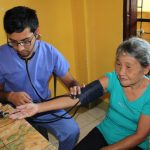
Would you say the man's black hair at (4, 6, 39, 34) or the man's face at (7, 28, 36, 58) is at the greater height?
the man's black hair at (4, 6, 39, 34)

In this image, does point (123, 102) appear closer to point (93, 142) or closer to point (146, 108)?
point (146, 108)

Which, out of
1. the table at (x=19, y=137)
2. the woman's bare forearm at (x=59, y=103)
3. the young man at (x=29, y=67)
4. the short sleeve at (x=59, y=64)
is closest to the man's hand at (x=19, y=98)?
the young man at (x=29, y=67)

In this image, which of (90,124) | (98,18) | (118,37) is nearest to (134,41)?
(118,37)

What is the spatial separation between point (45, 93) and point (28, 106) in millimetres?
456

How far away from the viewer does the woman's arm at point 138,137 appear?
48.3 inches

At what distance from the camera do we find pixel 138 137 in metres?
1.24

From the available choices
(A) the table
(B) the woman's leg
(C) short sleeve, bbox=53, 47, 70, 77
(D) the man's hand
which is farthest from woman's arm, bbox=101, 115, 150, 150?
(C) short sleeve, bbox=53, 47, 70, 77

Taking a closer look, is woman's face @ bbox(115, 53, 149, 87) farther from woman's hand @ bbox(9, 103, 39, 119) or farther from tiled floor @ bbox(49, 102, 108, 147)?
tiled floor @ bbox(49, 102, 108, 147)

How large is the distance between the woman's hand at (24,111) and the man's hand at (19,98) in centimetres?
9

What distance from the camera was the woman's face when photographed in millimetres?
1215

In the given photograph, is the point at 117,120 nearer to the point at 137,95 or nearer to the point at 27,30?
the point at 137,95

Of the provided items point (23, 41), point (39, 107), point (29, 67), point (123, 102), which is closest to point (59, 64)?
point (29, 67)

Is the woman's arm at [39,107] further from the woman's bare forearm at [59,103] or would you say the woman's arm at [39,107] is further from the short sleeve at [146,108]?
the short sleeve at [146,108]

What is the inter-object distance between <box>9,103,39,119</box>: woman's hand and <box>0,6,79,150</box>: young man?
106 millimetres
